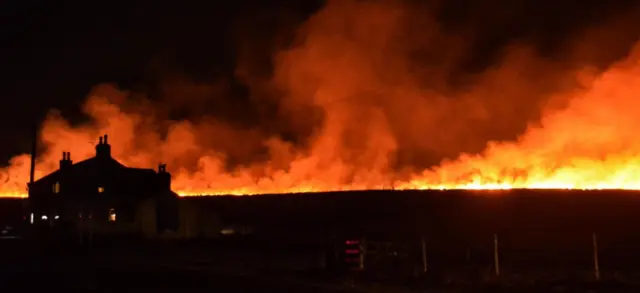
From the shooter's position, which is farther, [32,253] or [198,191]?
[198,191]

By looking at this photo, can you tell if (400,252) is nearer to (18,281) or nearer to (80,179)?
(18,281)

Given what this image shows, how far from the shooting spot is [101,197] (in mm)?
66750

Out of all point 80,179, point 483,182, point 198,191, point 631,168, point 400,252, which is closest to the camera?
point 400,252

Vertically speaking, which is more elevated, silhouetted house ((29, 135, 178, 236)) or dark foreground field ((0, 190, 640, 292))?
silhouetted house ((29, 135, 178, 236))

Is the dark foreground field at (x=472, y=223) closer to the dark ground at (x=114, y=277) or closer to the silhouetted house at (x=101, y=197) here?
the silhouetted house at (x=101, y=197)

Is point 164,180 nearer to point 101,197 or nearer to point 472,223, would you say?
point 101,197

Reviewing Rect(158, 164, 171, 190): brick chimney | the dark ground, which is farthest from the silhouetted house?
the dark ground

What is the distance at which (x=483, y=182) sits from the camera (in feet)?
211

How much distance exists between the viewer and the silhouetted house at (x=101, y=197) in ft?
200

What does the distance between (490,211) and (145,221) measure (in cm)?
2573

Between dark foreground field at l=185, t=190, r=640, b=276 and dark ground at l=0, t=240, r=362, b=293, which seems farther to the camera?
dark foreground field at l=185, t=190, r=640, b=276

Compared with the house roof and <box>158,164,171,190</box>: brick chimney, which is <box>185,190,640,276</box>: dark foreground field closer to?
<box>158,164,171,190</box>: brick chimney

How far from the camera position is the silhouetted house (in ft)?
200

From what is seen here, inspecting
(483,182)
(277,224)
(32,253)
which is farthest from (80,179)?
(483,182)
